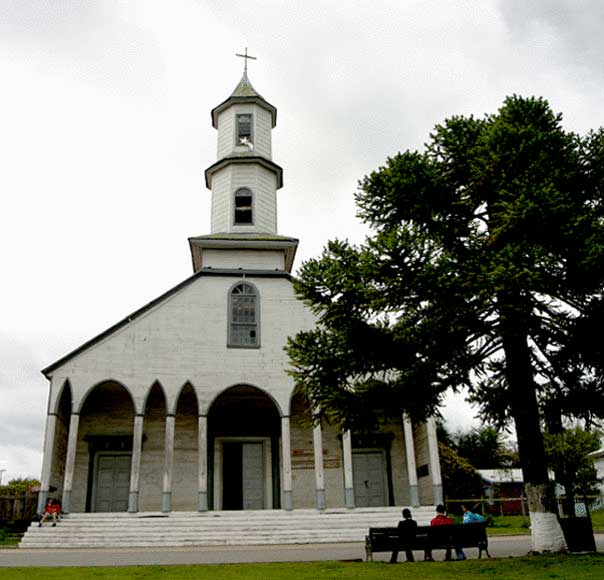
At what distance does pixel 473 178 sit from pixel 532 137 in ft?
4.89

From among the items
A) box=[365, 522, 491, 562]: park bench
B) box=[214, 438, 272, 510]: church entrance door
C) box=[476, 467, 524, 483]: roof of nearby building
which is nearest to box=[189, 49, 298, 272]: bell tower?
box=[214, 438, 272, 510]: church entrance door

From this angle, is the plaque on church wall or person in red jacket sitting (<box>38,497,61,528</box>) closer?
person in red jacket sitting (<box>38,497,61,528</box>)

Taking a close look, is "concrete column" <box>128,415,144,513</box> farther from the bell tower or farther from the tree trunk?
the tree trunk

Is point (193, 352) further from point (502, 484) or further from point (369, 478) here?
point (502, 484)

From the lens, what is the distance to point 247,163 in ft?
87.1

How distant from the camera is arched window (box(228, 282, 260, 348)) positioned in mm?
22453

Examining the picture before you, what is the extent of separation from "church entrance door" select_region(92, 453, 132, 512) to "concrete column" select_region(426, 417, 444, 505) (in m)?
10.5

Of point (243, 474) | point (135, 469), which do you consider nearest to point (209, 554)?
point (135, 469)

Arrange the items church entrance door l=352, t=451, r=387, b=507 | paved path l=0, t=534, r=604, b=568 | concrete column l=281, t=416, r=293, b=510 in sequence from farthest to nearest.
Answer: church entrance door l=352, t=451, r=387, b=507 → concrete column l=281, t=416, r=293, b=510 → paved path l=0, t=534, r=604, b=568

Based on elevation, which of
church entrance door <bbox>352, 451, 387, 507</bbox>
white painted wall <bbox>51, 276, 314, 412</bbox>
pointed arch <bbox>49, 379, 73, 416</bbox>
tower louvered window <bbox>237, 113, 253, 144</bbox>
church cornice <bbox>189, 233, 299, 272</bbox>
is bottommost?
church entrance door <bbox>352, 451, 387, 507</bbox>

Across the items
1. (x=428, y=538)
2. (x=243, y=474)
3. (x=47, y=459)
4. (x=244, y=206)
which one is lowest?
(x=428, y=538)

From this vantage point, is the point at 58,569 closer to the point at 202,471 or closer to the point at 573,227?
the point at 202,471

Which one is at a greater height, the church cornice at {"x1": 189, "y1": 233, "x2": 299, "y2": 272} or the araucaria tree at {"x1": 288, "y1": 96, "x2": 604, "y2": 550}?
the church cornice at {"x1": 189, "y1": 233, "x2": 299, "y2": 272}

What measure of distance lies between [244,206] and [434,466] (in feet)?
41.6
